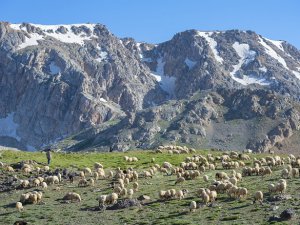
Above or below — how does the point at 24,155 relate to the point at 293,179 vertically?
above

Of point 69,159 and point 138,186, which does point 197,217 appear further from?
point 69,159

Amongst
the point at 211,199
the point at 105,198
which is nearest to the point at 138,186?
the point at 105,198

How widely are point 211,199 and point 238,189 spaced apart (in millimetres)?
2316

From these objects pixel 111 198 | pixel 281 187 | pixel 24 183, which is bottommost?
pixel 111 198

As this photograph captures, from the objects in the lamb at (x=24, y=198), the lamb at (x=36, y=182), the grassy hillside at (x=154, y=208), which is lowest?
the grassy hillside at (x=154, y=208)

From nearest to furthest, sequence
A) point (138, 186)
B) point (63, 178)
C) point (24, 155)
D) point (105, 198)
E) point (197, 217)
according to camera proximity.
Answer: point (197, 217) → point (105, 198) → point (138, 186) → point (63, 178) → point (24, 155)

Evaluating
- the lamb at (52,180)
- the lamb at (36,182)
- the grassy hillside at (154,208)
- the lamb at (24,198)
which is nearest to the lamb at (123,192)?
the grassy hillside at (154,208)

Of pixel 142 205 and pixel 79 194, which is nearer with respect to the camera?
pixel 142 205

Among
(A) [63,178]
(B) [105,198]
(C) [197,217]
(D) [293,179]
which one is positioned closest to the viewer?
(C) [197,217]

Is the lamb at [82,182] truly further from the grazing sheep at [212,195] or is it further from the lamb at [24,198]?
the grazing sheep at [212,195]

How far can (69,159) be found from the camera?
254 feet

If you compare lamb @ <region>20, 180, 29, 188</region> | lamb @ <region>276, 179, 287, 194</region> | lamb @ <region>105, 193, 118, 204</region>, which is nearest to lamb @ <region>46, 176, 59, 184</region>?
lamb @ <region>20, 180, 29, 188</region>

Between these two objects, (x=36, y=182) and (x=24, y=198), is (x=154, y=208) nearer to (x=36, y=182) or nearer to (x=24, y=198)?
(x=24, y=198)

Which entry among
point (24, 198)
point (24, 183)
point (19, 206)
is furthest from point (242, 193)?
point (24, 183)
